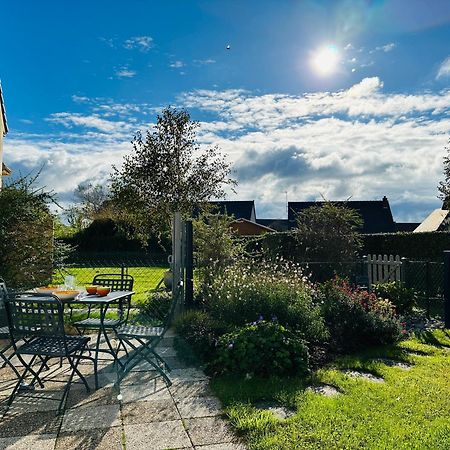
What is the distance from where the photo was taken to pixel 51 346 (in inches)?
175

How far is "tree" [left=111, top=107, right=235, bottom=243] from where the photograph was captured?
47.9 feet

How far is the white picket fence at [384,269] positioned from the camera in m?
11.0

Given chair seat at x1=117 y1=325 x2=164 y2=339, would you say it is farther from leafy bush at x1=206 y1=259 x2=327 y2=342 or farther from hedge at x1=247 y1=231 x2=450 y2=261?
hedge at x1=247 y1=231 x2=450 y2=261

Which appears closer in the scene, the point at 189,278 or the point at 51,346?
the point at 51,346

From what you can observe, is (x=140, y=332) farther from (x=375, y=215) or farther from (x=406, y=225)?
(x=406, y=225)

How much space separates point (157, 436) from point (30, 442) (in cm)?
95

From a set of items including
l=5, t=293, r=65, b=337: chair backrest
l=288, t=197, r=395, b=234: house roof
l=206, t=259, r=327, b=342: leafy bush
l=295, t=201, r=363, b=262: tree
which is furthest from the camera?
l=288, t=197, r=395, b=234: house roof

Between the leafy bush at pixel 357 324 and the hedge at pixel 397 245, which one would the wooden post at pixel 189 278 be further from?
the hedge at pixel 397 245

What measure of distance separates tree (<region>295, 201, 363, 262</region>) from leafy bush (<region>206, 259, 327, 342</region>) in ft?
17.8


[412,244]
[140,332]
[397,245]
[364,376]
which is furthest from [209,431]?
[397,245]

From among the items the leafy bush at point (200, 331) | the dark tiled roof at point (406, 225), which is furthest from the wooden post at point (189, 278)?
the dark tiled roof at point (406, 225)

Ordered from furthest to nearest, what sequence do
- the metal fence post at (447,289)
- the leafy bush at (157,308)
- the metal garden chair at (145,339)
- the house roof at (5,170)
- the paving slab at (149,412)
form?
the house roof at (5,170), the leafy bush at (157,308), the metal fence post at (447,289), the metal garden chair at (145,339), the paving slab at (149,412)

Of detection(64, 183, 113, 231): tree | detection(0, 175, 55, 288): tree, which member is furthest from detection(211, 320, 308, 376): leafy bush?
detection(64, 183, 113, 231): tree

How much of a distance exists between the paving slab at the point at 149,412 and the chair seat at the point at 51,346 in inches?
29.1
